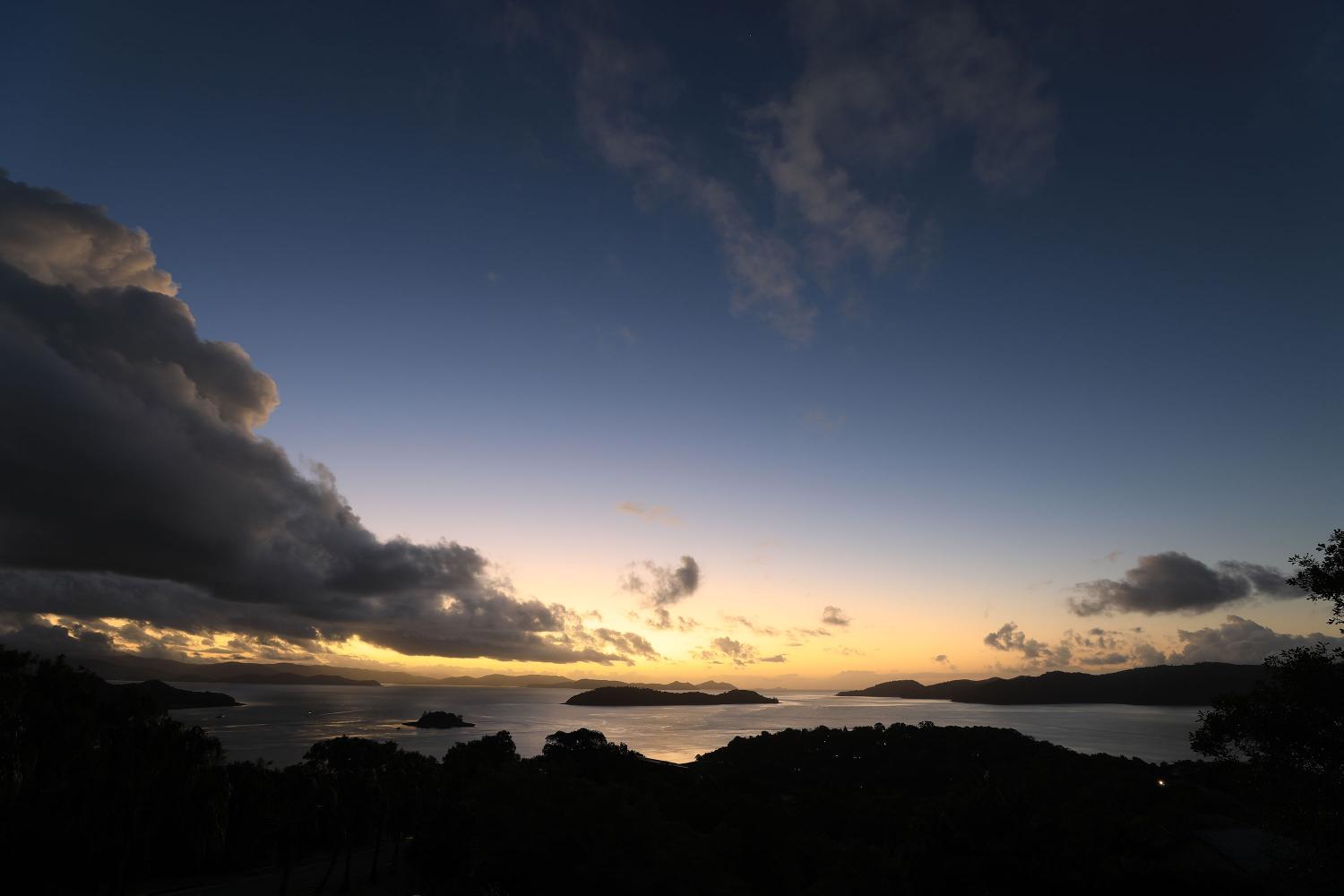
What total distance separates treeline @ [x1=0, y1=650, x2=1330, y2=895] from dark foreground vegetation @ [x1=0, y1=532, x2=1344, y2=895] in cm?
13

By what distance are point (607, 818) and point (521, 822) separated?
13.4 ft

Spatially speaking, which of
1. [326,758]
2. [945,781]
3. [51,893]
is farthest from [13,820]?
[945,781]

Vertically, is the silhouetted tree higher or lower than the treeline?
higher

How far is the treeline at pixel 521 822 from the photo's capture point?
24016 mm

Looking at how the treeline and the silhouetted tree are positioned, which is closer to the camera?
the silhouetted tree

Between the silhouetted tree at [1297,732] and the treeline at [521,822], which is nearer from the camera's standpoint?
the silhouetted tree at [1297,732]

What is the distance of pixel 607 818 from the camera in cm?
3023

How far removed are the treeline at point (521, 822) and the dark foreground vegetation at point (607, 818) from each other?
13cm

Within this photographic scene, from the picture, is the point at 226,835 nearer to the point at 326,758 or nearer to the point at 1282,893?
the point at 326,758

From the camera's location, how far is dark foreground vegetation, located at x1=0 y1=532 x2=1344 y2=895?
1852cm

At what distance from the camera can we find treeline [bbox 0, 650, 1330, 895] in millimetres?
24016

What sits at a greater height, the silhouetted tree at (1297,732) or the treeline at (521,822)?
the silhouetted tree at (1297,732)

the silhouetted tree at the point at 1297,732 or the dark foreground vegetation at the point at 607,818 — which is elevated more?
the silhouetted tree at the point at 1297,732

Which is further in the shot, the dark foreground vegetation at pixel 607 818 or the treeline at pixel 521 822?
the treeline at pixel 521 822
